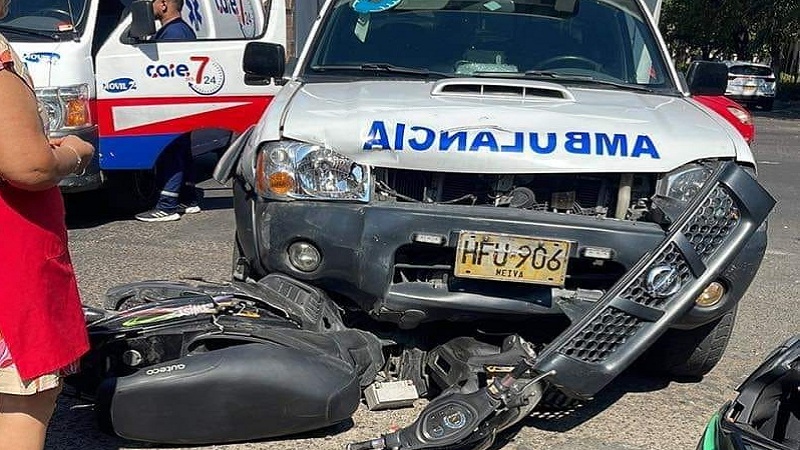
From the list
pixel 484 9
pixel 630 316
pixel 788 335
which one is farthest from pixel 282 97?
pixel 788 335

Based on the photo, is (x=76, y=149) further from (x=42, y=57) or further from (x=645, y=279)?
(x=42, y=57)

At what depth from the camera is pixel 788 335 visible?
5.23m

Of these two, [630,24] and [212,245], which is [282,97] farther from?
[212,245]

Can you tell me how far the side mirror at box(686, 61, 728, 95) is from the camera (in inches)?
199

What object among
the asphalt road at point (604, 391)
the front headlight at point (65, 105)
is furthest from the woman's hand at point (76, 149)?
the front headlight at point (65, 105)

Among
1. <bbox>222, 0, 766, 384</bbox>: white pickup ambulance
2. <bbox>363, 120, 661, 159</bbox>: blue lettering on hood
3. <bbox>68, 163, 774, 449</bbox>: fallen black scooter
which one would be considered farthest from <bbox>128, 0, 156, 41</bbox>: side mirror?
<bbox>363, 120, 661, 159</bbox>: blue lettering on hood

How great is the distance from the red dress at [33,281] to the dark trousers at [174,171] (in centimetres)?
490

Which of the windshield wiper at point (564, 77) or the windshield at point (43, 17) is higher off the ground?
the windshield wiper at point (564, 77)

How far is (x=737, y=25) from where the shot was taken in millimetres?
33719

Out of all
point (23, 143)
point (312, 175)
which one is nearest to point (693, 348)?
point (312, 175)

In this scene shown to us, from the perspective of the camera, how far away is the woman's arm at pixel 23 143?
2.33 m

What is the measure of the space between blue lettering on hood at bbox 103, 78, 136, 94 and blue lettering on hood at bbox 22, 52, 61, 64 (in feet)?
1.52

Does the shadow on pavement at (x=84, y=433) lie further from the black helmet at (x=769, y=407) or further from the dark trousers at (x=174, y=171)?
the dark trousers at (x=174, y=171)

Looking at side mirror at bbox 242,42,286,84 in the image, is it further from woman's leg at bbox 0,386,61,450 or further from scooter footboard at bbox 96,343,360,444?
woman's leg at bbox 0,386,61,450
